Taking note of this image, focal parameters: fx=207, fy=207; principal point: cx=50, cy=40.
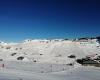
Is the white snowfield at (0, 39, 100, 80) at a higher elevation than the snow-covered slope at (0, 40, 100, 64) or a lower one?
lower

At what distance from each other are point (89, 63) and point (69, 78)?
22309 millimetres

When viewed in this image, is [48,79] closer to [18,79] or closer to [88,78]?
[18,79]

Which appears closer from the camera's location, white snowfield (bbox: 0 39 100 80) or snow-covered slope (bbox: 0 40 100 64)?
white snowfield (bbox: 0 39 100 80)

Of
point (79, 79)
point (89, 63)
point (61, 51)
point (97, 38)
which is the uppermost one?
point (97, 38)

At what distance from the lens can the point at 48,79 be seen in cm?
3095

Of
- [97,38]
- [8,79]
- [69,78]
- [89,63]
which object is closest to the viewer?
[8,79]

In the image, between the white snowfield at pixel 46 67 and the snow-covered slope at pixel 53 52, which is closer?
the white snowfield at pixel 46 67

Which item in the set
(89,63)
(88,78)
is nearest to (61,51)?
(89,63)

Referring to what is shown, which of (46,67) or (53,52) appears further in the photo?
(53,52)

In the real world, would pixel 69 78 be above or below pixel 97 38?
below

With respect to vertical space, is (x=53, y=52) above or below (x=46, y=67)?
above

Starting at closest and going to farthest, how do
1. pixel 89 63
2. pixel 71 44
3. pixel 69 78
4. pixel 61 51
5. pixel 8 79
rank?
1. pixel 8 79
2. pixel 69 78
3. pixel 89 63
4. pixel 61 51
5. pixel 71 44

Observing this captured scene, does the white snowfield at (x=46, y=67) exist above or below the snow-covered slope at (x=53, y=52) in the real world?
below

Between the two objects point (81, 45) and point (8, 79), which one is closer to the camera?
point (8, 79)
